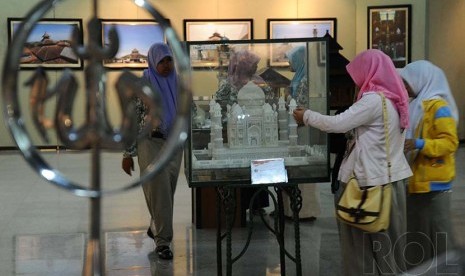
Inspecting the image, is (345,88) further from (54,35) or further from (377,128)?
(54,35)

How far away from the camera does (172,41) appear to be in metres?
1.42

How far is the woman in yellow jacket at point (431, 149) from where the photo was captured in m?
4.13

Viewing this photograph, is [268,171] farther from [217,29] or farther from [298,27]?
[298,27]

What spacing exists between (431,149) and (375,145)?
17.6 inches

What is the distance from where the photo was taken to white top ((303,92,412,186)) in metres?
3.85

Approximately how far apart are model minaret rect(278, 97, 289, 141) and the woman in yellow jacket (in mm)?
735

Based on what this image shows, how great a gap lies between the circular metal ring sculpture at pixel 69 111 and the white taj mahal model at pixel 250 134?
285 cm

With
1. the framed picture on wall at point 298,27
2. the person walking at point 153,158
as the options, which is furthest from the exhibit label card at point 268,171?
the framed picture on wall at point 298,27

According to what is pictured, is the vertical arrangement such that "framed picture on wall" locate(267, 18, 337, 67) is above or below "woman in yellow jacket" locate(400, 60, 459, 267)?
above

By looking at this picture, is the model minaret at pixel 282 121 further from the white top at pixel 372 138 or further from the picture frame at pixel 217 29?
the picture frame at pixel 217 29

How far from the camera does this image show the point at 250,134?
14.0ft

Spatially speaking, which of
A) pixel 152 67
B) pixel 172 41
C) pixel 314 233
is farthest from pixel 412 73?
pixel 172 41

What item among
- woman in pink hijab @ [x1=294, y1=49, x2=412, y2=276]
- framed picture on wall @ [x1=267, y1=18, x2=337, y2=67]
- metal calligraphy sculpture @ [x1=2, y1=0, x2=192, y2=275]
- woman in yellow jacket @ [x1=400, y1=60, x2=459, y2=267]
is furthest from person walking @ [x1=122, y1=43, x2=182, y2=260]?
framed picture on wall @ [x1=267, y1=18, x2=337, y2=67]

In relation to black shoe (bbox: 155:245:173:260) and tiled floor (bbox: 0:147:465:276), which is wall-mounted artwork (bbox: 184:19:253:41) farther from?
black shoe (bbox: 155:245:173:260)
